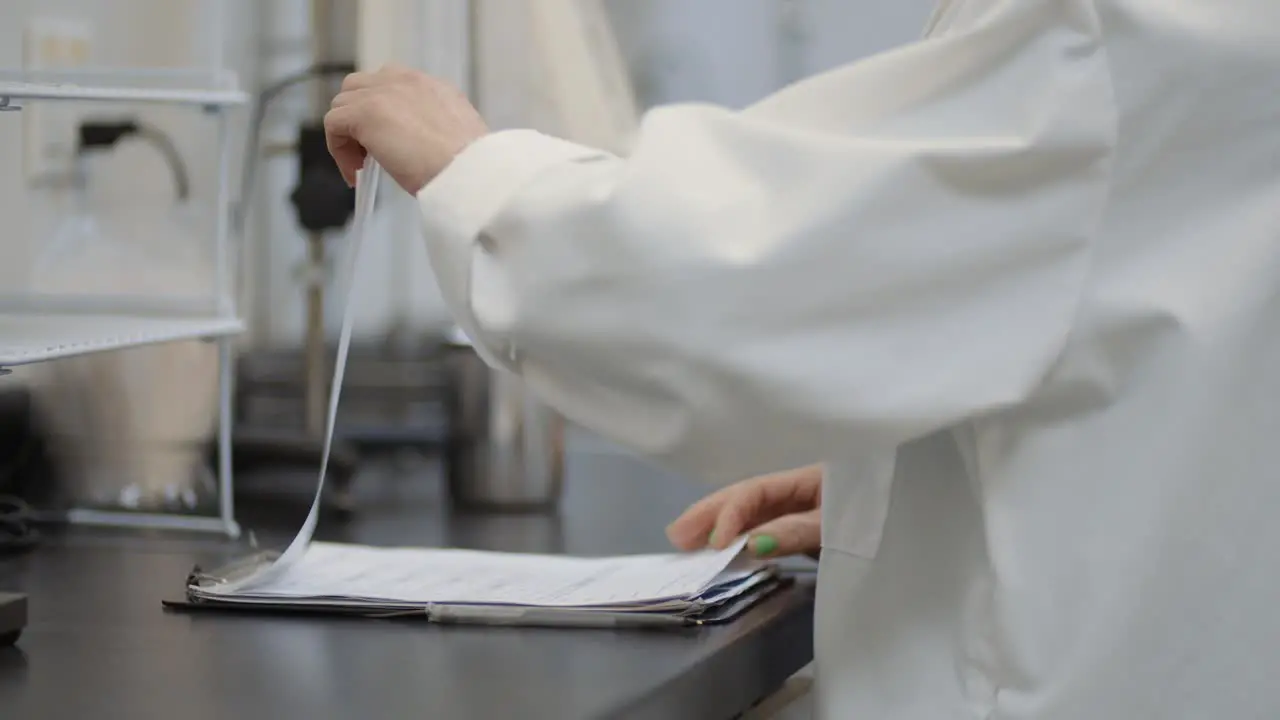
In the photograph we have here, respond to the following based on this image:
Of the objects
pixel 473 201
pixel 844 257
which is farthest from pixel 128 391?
pixel 844 257

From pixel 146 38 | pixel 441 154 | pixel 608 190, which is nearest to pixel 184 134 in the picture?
pixel 146 38

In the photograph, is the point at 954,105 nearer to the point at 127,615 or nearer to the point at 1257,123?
the point at 1257,123

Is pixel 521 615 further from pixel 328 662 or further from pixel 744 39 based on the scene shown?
pixel 744 39

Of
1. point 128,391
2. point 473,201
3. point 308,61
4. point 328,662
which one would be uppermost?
point 308,61

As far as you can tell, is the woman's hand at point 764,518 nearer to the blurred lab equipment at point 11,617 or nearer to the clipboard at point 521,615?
the clipboard at point 521,615

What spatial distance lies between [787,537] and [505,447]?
0.43 meters

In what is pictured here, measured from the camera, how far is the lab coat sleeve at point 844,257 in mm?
619

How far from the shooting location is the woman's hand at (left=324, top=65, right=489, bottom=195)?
765 mm

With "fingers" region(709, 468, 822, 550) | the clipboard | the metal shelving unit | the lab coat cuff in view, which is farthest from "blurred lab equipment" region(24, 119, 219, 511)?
the lab coat cuff

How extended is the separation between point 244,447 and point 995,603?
0.93m

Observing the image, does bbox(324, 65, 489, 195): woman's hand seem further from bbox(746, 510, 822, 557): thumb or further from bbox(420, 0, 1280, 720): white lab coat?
bbox(746, 510, 822, 557): thumb

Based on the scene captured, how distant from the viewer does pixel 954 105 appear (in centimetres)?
65

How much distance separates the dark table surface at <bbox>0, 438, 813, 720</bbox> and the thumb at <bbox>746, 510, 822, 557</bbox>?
42mm

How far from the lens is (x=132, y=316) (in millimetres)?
1329
